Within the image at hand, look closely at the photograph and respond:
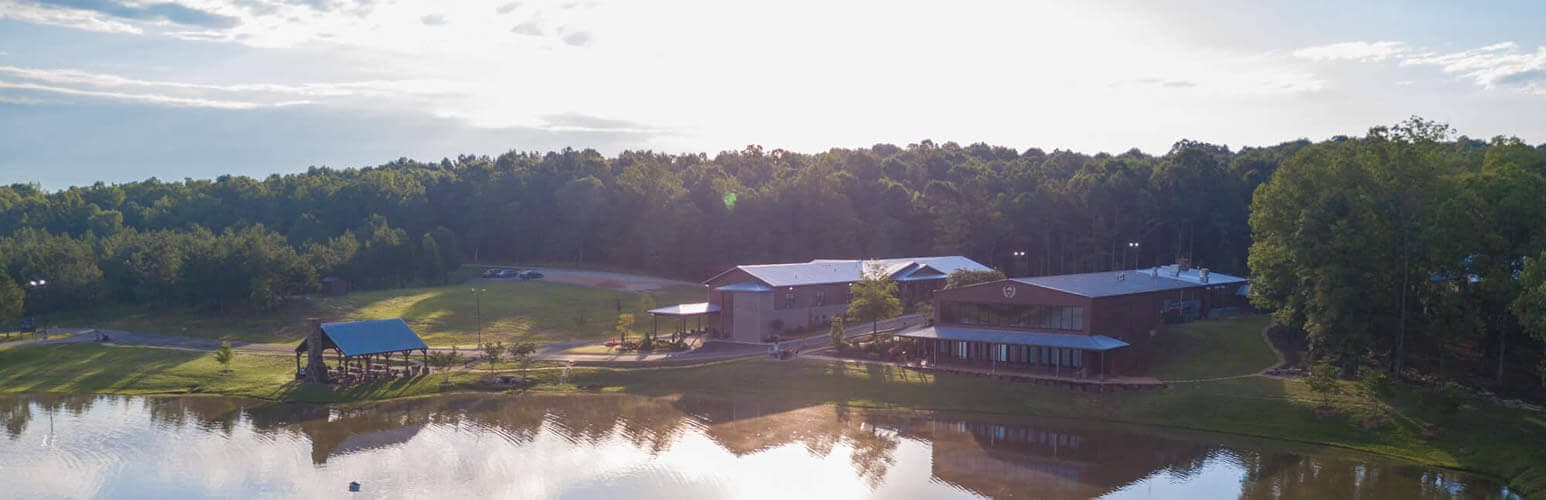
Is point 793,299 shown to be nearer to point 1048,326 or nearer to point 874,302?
point 874,302

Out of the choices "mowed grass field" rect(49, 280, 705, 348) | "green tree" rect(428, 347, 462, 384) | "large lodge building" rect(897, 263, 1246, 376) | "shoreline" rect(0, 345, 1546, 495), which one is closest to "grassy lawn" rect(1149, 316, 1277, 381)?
"large lodge building" rect(897, 263, 1246, 376)

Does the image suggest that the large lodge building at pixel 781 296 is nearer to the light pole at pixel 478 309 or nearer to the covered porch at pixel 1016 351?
the covered porch at pixel 1016 351

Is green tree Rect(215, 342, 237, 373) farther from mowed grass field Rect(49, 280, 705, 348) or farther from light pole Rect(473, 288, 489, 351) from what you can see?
light pole Rect(473, 288, 489, 351)

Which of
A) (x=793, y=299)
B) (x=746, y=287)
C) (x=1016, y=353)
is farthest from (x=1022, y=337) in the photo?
(x=746, y=287)

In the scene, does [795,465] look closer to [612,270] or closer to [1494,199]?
[1494,199]

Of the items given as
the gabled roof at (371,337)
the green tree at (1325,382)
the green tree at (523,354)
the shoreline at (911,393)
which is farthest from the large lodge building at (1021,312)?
the gabled roof at (371,337)

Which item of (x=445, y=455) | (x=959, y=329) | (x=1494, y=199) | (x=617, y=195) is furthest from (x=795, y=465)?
(x=617, y=195)
